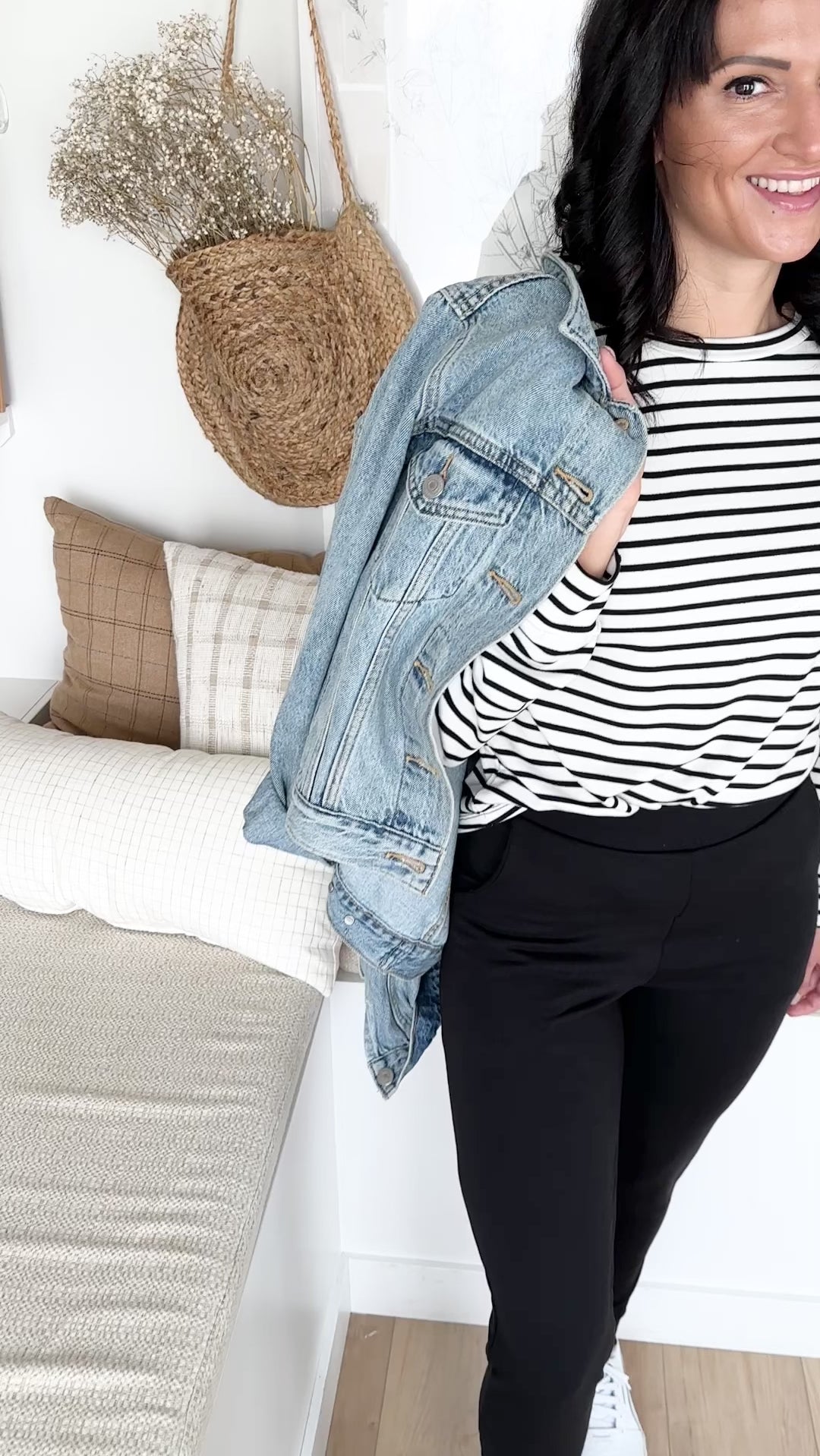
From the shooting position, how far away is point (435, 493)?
34.7 inches

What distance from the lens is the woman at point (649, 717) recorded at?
0.92 metres

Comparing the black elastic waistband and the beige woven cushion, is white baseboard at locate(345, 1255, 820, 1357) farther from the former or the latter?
the black elastic waistband

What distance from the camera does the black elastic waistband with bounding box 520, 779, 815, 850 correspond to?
1.04m

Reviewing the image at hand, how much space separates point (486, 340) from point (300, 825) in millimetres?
381

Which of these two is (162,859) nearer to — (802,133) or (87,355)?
(87,355)

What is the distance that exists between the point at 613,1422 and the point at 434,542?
1069mm

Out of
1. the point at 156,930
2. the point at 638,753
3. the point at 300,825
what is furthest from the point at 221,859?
the point at 638,753

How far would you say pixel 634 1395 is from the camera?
64.0 inches

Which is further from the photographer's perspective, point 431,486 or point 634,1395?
point 634,1395

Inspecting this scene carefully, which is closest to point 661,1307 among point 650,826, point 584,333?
point 650,826

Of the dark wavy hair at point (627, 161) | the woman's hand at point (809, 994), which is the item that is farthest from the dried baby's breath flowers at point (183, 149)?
the woman's hand at point (809, 994)

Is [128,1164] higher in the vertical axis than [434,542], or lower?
lower

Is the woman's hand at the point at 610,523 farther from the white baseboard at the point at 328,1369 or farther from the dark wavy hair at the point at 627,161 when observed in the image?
the white baseboard at the point at 328,1369

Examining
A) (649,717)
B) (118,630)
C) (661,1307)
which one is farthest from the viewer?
(118,630)
